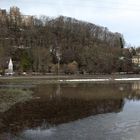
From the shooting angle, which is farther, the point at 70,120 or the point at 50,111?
the point at 50,111

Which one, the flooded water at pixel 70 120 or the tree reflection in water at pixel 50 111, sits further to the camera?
the tree reflection in water at pixel 50 111

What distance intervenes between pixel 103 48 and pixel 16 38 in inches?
1318

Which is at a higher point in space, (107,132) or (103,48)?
(103,48)

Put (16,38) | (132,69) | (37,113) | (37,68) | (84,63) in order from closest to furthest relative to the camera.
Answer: (37,113)
(37,68)
(84,63)
(132,69)
(16,38)

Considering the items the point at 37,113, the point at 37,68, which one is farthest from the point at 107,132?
the point at 37,68

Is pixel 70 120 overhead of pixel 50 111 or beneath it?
beneath

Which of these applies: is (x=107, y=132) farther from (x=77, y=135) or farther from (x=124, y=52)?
→ (x=124, y=52)

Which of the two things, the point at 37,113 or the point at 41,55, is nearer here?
the point at 37,113

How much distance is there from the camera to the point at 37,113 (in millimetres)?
33469

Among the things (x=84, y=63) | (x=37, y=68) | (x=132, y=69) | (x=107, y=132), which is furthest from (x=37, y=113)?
(x=132, y=69)

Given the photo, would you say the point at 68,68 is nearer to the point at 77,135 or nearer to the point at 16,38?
the point at 16,38

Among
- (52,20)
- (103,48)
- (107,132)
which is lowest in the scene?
(107,132)

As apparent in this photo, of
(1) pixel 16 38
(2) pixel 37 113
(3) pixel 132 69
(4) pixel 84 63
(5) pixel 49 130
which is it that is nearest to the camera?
(5) pixel 49 130

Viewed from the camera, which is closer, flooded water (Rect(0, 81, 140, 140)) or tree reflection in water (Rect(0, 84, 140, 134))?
flooded water (Rect(0, 81, 140, 140))
